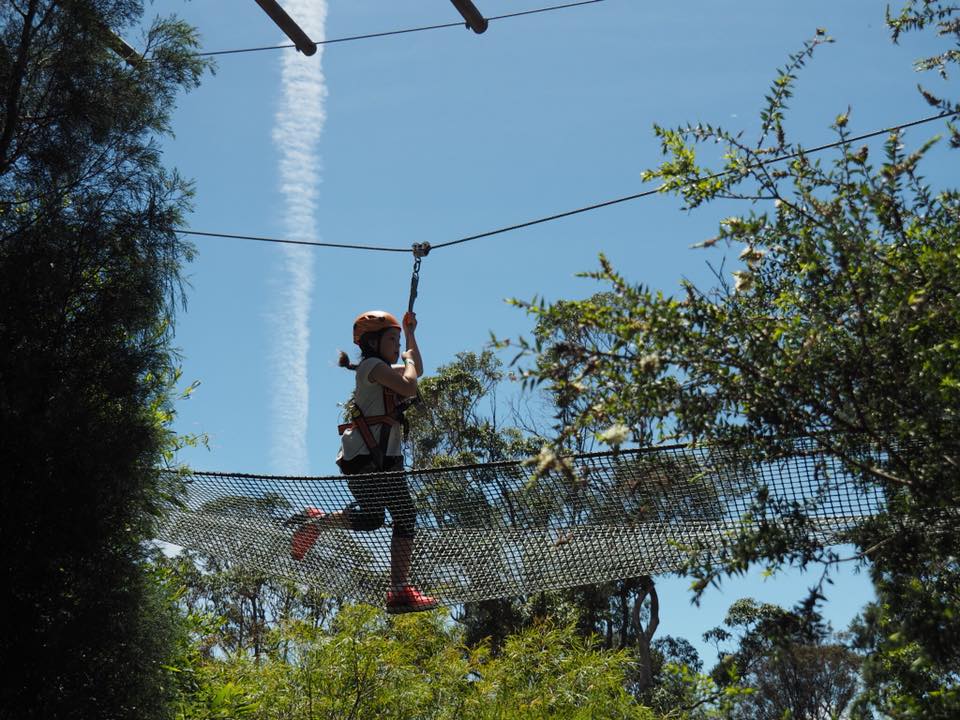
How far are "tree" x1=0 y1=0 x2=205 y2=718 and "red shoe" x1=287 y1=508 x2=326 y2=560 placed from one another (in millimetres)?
559

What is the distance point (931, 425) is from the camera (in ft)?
6.51

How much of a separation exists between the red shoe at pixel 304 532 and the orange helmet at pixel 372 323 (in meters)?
0.70

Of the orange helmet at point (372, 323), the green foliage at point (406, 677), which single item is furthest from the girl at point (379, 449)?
the green foliage at point (406, 677)

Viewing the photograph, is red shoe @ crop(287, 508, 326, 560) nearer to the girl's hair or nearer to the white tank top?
the white tank top

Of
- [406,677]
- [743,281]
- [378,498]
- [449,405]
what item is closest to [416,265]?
[378,498]

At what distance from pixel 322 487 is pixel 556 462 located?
6.94ft

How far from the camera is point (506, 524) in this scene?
379cm

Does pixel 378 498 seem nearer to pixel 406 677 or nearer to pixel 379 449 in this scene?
pixel 379 449

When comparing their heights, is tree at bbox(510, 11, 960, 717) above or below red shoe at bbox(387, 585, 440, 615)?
above

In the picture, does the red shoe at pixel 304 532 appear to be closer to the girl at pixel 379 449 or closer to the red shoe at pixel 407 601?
the girl at pixel 379 449

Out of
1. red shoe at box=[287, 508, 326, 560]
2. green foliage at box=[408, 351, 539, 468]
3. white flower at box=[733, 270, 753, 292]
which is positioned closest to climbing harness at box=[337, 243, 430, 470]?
red shoe at box=[287, 508, 326, 560]

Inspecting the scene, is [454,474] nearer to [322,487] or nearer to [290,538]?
[322,487]

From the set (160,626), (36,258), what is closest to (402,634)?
→ (160,626)

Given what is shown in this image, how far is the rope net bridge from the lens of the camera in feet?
9.71
